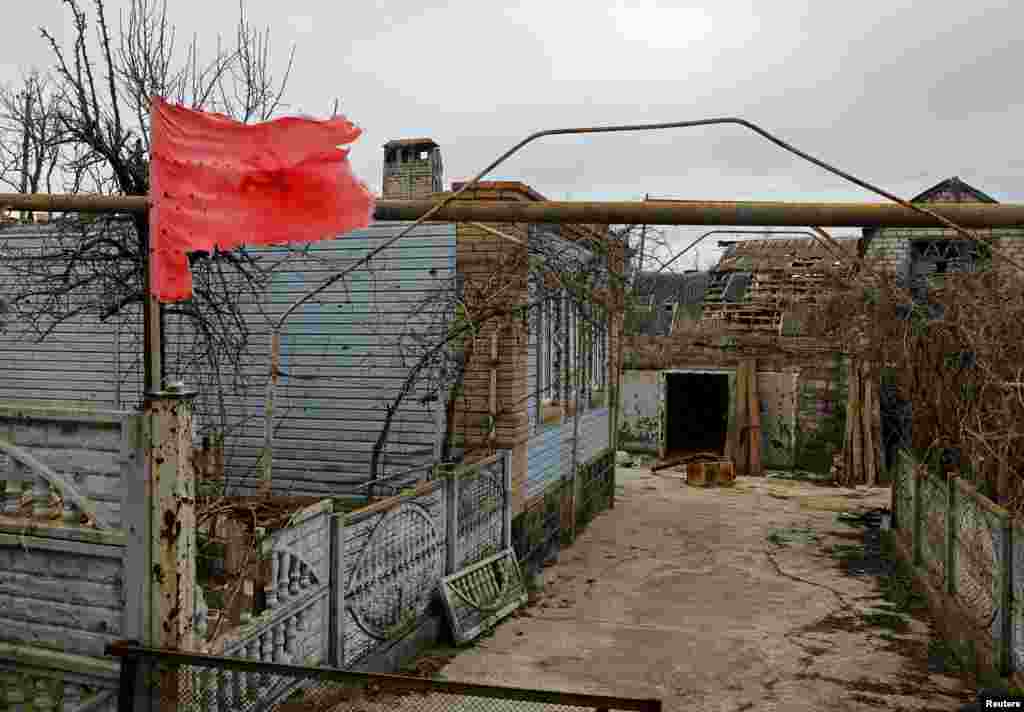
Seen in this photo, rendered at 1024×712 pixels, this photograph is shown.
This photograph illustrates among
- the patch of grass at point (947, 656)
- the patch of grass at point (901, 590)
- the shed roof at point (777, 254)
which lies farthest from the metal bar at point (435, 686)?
the shed roof at point (777, 254)

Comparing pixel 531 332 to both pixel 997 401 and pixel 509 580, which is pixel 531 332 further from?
pixel 997 401

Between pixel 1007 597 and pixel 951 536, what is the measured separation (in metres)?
2.00

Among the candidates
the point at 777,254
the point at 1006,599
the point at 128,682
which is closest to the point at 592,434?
the point at 1006,599

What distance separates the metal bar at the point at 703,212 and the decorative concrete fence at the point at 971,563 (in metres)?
4.03

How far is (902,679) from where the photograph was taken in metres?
7.68

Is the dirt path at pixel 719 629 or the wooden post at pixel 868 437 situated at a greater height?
the wooden post at pixel 868 437

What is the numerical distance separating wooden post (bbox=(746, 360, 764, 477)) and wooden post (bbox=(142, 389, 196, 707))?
17.6m

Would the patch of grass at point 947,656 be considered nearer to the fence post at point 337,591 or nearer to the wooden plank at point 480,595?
the wooden plank at point 480,595

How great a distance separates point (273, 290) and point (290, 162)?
737 cm

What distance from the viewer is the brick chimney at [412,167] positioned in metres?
12.6

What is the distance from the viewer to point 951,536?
8.78 m

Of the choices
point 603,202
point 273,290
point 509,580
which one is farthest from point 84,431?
point 273,290

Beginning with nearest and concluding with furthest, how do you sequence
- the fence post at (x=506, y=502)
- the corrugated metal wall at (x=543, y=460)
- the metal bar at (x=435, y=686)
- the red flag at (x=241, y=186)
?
the metal bar at (x=435, y=686) → the red flag at (x=241, y=186) → the fence post at (x=506, y=502) → the corrugated metal wall at (x=543, y=460)

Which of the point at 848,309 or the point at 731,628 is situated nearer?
the point at 731,628
